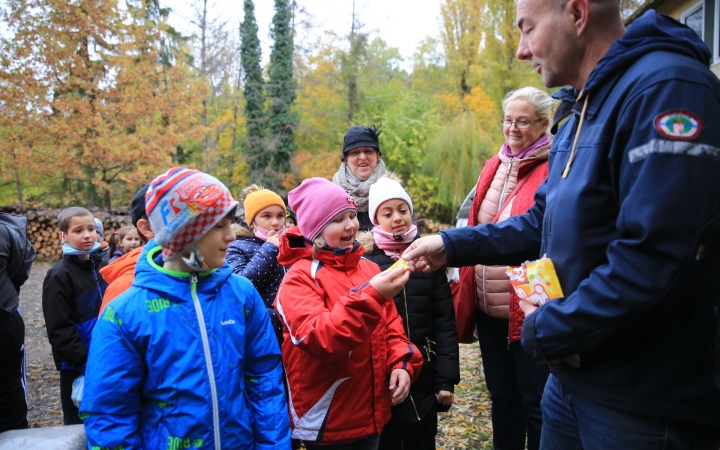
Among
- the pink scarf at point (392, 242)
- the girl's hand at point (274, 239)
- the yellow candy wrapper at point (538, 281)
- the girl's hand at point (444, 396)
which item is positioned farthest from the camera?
the girl's hand at point (274, 239)

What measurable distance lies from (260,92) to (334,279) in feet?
76.6

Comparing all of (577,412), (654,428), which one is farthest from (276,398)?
(654,428)

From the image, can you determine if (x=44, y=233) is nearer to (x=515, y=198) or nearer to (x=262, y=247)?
(x=262, y=247)

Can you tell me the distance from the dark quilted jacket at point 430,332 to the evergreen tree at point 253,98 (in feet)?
68.1

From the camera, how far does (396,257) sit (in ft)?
10.2

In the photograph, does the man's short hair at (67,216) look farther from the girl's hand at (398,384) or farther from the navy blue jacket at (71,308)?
the girl's hand at (398,384)

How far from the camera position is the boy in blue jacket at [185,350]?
179 cm

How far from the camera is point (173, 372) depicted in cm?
185

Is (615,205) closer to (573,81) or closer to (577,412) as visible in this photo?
(573,81)

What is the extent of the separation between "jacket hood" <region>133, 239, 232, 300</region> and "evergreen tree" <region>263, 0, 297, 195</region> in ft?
67.4

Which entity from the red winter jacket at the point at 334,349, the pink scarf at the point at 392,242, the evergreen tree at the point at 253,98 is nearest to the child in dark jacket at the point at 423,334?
the pink scarf at the point at 392,242

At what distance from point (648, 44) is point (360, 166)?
283 cm

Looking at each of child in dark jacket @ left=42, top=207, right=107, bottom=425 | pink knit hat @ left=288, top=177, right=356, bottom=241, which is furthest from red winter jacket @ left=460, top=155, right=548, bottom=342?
child in dark jacket @ left=42, top=207, right=107, bottom=425

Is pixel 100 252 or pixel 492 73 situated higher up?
pixel 492 73
